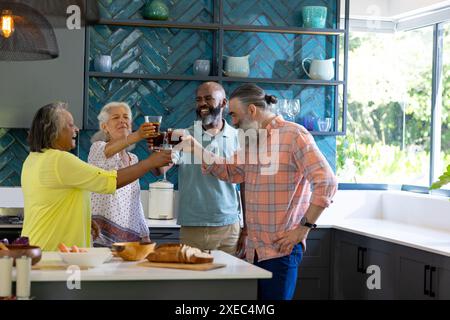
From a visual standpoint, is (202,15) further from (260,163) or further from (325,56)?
(260,163)

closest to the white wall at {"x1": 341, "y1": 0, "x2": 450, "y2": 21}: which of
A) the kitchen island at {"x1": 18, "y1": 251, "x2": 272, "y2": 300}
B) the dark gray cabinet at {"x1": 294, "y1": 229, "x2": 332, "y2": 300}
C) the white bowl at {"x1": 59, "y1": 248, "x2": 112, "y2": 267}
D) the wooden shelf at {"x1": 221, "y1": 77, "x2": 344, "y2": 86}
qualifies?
the wooden shelf at {"x1": 221, "y1": 77, "x2": 344, "y2": 86}

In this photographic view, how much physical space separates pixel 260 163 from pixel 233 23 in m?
2.45

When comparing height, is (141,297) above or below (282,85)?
below

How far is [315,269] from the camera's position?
5.71 meters

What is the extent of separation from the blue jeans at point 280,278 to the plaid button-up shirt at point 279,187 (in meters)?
0.04

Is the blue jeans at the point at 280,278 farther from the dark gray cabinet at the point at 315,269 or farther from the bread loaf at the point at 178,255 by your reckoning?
the dark gray cabinet at the point at 315,269

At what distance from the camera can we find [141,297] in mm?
3078

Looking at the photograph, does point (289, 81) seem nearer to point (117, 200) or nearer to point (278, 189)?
point (117, 200)

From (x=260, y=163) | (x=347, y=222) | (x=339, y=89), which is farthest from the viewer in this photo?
(x=339, y=89)

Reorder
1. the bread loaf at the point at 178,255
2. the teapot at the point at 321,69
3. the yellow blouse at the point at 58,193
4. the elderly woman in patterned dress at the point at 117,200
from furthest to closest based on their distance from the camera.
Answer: the teapot at the point at 321,69 → the elderly woman in patterned dress at the point at 117,200 → the yellow blouse at the point at 58,193 → the bread loaf at the point at 178,255

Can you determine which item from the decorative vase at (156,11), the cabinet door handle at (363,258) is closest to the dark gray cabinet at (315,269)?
the cabinet door handle at (363,258)

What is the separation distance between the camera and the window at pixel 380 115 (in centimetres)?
651

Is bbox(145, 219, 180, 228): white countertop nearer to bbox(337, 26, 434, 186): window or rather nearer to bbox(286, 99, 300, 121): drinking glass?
bbox(286, 99, 300, 121): drinking glass
